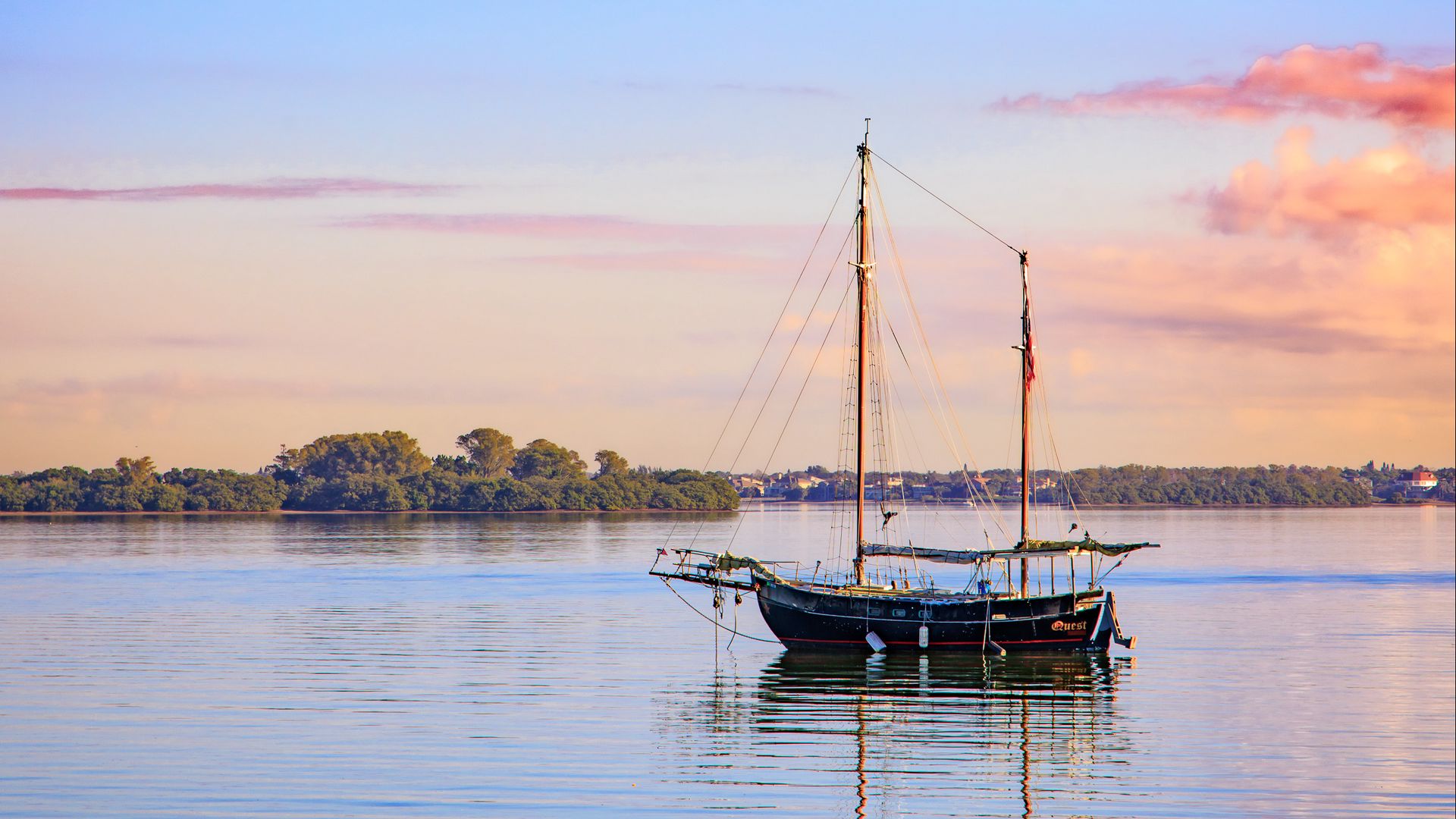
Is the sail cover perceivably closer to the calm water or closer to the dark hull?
the dark hull

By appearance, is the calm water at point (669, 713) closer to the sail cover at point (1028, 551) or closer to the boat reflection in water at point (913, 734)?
the boat reflection in water at point (913, 734)

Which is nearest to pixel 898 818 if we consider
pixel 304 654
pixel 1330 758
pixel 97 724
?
pixel 1330 758

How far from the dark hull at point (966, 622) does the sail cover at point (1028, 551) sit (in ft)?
6.62

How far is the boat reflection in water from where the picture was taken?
30656 mm

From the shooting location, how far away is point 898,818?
2861 centimetres

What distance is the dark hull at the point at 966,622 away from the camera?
52.1 metres

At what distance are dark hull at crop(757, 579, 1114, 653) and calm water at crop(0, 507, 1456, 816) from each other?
0.88 m

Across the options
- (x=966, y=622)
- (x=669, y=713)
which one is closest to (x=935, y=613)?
(x=966, y=622)

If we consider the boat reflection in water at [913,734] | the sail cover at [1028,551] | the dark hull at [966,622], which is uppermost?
the sail cover at [1028,551]

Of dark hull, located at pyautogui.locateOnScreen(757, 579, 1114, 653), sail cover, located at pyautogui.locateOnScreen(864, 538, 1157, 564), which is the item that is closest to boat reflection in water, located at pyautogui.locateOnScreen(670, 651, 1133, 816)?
dark hull, located at pyautogui.locateOnScreen(757, 579, 1114, 653)

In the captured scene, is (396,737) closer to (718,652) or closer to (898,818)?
(898,818)

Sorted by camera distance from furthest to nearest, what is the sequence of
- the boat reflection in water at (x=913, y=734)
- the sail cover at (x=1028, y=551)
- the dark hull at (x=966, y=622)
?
1. the sail cover at (x=1028, y=551)
2. the dark hull at (x=966, y=622)
3. the boat reflection in water at (x=913, y=734)

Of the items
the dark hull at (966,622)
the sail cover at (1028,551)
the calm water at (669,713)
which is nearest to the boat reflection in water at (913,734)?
the calm water at (669,713)

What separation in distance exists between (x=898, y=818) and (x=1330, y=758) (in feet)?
38.5
